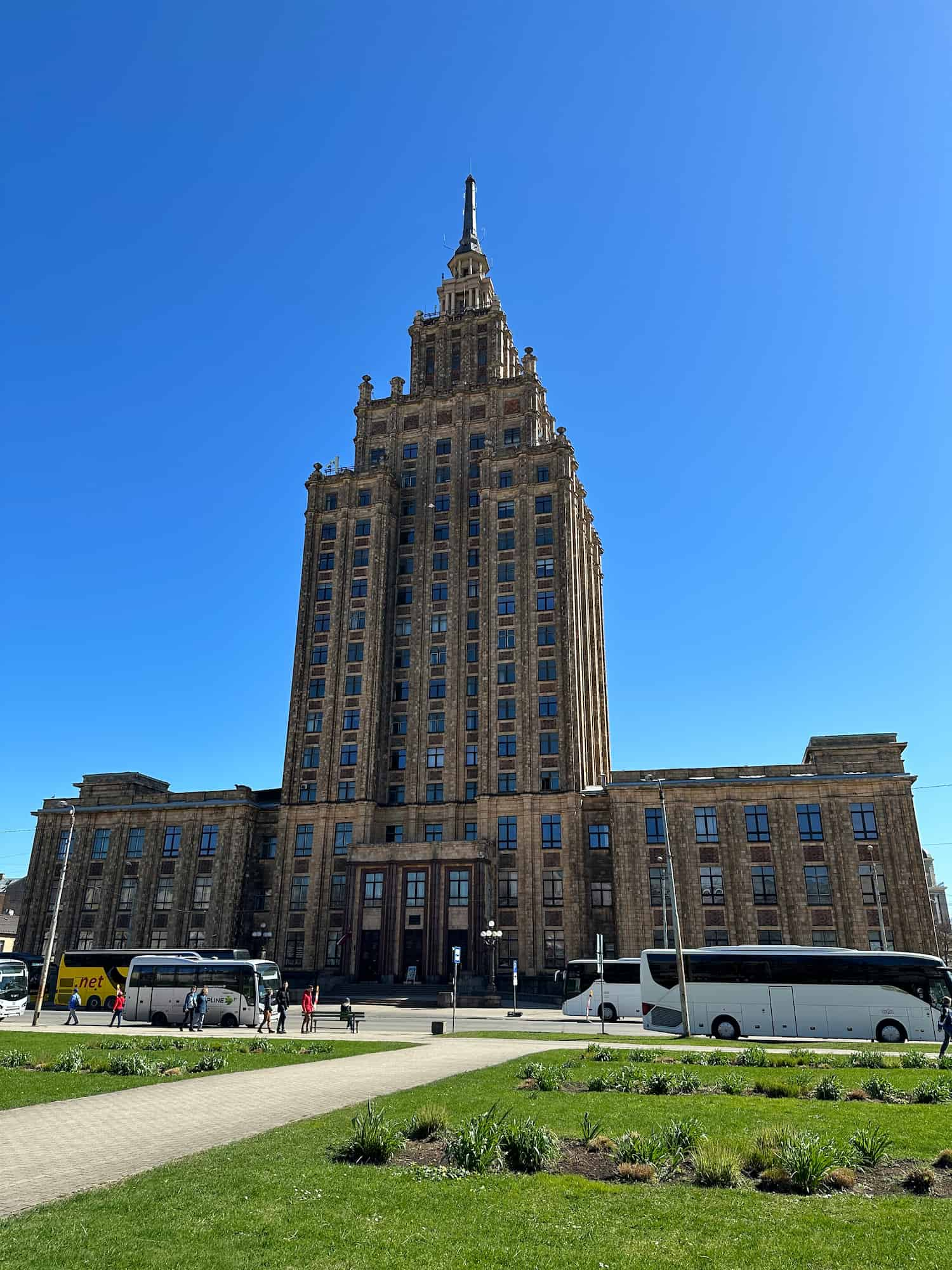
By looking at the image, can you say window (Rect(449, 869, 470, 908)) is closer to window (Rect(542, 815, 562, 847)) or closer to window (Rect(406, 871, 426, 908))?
window (Rect(406, 871, 426, 908))

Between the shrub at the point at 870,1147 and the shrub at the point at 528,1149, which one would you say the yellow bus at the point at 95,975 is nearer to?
the shrub at the point at 528,1149

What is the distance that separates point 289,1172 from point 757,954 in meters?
33.0

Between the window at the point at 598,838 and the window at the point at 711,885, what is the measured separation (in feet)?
32.0

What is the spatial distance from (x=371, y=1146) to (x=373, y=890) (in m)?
70.7

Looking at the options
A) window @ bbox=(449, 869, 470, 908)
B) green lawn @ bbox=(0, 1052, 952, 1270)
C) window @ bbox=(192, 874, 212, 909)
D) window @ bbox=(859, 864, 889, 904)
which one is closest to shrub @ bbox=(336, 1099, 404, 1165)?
green lawn @ bbox=(0, 1052, 952, 1270)

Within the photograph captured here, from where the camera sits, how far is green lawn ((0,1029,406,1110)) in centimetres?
2111

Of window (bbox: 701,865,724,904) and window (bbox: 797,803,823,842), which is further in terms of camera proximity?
window (bbox: 797,803,823,842)

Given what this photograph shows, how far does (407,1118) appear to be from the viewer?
1653 cm

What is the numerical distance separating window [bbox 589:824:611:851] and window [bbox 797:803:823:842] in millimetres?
17730

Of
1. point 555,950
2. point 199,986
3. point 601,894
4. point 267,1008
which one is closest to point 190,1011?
point 199,986

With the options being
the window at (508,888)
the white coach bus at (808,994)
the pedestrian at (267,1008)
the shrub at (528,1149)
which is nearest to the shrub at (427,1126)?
the shrub at (528,1149)

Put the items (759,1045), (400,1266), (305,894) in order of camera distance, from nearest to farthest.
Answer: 1. (400,1266)
2. (759,1045)
3. (305,894)


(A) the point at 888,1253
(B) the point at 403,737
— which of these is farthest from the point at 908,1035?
(B) the point at 403,737

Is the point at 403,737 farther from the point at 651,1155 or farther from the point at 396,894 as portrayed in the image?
the point at 651,1155
